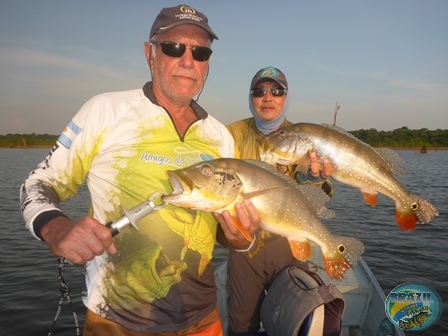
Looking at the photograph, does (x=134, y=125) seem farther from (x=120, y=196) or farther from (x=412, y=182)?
(x=412, y=182)

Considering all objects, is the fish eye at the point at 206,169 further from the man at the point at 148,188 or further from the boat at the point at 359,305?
the boat at the point at 359,305

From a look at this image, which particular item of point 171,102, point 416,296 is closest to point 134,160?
point 171,102

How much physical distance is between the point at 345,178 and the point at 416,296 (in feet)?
6.17

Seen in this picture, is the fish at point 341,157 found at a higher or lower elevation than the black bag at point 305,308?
higher

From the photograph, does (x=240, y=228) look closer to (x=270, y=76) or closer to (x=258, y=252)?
(x=258, y=252)

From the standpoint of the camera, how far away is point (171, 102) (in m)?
3.18

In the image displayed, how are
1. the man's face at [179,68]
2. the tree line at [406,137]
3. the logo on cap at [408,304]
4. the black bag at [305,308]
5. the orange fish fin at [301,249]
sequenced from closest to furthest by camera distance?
the man's face at [179,68] → the black bag at [305,308] → the orange fish fin at [301,249] → the logo on cap at [408,304] → the tree line at [406,137]

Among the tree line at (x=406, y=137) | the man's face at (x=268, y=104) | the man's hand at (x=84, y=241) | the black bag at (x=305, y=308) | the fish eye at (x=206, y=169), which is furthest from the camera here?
the tree line at (x=406, y=137)

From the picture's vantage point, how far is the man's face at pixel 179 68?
121 inches

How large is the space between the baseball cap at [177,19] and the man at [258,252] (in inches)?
79.9

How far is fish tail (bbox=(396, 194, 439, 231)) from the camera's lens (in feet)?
14.2

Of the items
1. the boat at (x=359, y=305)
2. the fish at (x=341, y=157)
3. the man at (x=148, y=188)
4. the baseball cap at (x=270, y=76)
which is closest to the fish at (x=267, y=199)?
the man at (x=148, y=188)

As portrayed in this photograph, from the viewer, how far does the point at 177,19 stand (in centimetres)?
302

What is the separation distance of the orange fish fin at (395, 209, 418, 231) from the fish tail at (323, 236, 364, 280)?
1.11 meters
